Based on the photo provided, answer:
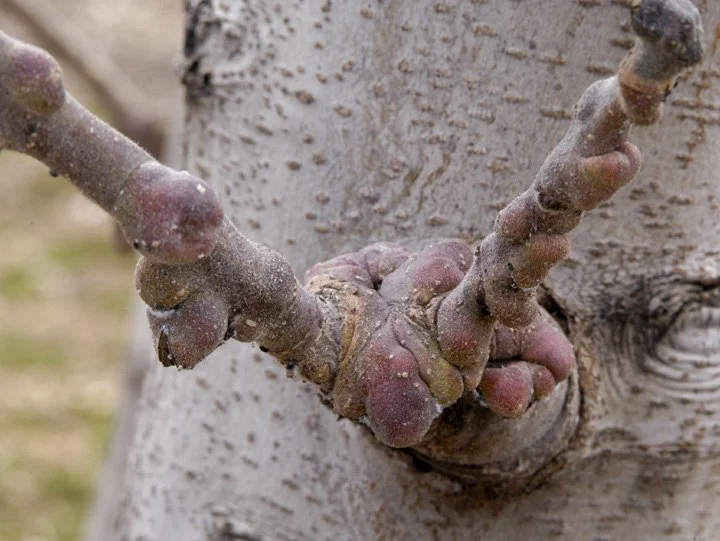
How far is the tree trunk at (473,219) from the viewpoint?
0.69 meters

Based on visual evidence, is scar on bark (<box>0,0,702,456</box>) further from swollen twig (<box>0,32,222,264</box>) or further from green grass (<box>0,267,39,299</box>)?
green grass (<box>0,267,39,299</box>)

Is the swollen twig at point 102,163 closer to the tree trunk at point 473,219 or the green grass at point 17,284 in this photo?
the tree trunk at point 473,219

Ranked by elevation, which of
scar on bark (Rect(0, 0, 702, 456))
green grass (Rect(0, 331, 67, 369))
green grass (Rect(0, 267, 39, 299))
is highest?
scar on bark (Rect(0, 0, 702, 456))

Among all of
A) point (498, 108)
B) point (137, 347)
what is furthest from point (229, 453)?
point (137, 347)

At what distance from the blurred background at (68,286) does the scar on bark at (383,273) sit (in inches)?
68.8

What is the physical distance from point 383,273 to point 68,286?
377 cm

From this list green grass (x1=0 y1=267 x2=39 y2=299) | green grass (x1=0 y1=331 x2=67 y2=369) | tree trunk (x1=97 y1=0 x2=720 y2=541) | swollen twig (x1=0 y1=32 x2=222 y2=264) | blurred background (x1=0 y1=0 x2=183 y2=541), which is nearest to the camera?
swollen twig (x1=0 y1=32 x2=222 y2=264)

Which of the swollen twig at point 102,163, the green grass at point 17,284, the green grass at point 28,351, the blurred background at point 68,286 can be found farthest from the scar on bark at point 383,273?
the green grass at point 17,284

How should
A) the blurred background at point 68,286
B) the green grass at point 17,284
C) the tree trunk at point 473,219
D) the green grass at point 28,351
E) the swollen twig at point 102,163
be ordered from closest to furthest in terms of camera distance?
the swollen twig at point 102,163 → the tree trunk at point 473,219 → the blurred background at point 68,286 → the green grass at point 28,351 → the green grass at point 17,284

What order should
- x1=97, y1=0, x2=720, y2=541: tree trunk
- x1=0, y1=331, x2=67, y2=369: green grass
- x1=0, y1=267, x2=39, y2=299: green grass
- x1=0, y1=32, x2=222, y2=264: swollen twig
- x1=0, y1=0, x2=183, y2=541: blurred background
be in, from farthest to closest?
x1=0, y1=267, x2=39, y2=299: green grass, x1=0, y1=331, x2=67, y2=369: green grass, x1=0, y1=0, x2=183, y2=541: blurred background, x1=97, y1=0, x2=720, y2=541: tree trunk, x1=0, y1=32, x2=222, y2=264: swollen twig

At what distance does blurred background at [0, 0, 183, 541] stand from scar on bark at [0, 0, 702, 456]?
175 cm

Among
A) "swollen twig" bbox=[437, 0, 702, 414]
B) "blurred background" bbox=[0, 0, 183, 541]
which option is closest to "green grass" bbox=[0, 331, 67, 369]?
"blurred background" bbox=[0, 0, 183, 541]

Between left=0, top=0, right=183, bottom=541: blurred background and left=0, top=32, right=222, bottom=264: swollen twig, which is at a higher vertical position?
left=0, top=32, right=222, bottom=264: swollen twig

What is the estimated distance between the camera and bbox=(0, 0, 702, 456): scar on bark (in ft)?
1.37
